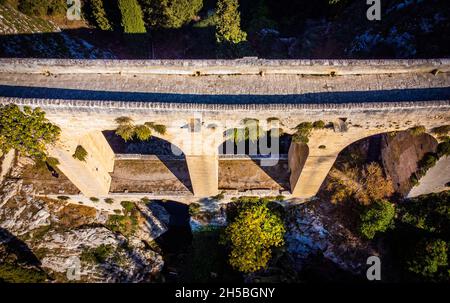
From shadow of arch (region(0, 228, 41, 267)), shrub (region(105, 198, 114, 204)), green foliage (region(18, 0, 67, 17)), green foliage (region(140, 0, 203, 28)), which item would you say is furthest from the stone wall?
green foliage (region(18, 0, 67, 17))

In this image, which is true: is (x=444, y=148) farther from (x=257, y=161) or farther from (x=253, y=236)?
(x=253, y=236)

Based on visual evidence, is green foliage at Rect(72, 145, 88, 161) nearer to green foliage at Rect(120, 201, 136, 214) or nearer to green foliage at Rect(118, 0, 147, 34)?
green foliage at Rect(120, 201, 136, 214)

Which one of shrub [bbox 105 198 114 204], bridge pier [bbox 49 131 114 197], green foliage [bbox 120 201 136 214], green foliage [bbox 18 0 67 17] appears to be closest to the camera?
bridge pier [bbox 49 131 114 197]

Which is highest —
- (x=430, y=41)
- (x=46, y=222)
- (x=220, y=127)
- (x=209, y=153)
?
(x=430, y=41)

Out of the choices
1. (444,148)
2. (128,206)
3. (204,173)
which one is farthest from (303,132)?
(128,206)

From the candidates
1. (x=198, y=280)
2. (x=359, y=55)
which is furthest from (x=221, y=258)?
(x=359, y=55)

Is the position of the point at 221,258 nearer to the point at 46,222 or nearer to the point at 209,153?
the point at 209,153
